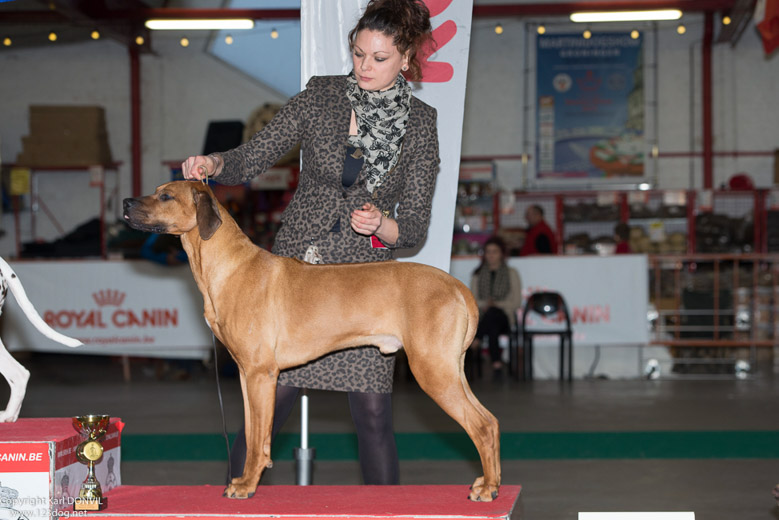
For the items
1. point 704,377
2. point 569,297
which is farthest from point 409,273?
point 704,377

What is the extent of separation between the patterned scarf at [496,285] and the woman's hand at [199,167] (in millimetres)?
6522

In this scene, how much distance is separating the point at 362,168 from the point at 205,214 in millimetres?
561

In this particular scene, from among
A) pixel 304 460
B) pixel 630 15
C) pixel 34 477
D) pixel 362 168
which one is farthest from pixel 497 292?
pixel 34 477

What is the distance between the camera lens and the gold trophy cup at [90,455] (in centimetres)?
238

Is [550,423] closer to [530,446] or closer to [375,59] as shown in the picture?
[530,446]

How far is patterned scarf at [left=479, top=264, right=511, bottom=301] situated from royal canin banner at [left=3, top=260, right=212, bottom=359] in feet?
9.83

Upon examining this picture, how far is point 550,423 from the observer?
6.34 metres

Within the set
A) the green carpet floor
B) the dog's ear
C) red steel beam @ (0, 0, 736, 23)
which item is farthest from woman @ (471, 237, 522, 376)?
the dog's ear

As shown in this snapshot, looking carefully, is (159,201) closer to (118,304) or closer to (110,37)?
(118,304)

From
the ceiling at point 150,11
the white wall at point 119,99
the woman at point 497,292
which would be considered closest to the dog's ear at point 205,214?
the woman at point 497,292

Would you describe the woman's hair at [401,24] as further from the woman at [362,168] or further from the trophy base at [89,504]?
the trophy base at [89,504]

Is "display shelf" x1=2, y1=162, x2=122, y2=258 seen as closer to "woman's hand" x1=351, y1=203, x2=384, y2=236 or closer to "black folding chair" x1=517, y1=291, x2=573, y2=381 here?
"black folding chair" x1=517, y1=291, x2=573, y2=381

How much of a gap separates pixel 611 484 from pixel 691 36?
10726 millimetres

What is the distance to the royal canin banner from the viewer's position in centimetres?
864
